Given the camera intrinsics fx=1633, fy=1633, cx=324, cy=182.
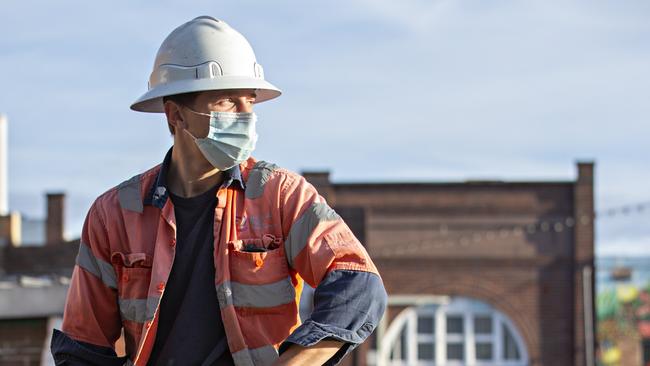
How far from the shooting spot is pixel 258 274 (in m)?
3.84

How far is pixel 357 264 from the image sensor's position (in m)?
3.72

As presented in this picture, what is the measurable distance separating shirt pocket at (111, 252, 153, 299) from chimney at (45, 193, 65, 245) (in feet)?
135

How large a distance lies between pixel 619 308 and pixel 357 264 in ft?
122

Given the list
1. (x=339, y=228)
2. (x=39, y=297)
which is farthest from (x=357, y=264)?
(x=39, y=297)

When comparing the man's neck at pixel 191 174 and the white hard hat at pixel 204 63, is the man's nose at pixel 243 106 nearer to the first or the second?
the white hard hat at pixel 204 63

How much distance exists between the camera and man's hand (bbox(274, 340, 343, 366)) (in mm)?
3619

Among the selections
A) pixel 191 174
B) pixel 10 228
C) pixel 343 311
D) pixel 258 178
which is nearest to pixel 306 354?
pixel 343 311

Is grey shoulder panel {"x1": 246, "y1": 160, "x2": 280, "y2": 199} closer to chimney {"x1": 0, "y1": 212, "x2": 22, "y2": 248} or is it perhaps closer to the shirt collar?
the shirt collar

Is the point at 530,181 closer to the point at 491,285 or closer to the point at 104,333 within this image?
the point at 491,285

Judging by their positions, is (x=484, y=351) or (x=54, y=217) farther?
(x=54, y=217)

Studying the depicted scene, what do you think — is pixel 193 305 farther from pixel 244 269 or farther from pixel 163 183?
pixel 163 183

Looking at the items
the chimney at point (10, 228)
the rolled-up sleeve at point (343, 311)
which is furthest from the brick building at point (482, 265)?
the rolled-up sleeve at point (343, 311)

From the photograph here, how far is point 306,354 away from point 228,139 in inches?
22.1

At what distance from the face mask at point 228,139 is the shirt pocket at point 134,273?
292mm
